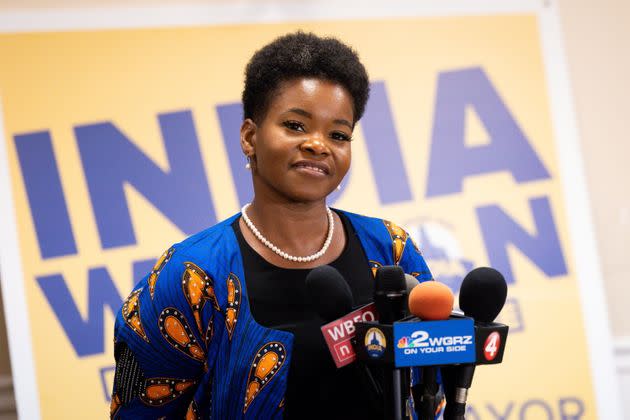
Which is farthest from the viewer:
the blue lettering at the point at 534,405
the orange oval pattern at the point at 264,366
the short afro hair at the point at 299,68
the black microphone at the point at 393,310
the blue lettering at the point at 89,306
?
the blue lettering at the point at 534,405

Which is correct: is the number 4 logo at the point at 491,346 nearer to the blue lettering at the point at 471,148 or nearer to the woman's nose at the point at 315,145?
the woman's nose at the point at 315,145

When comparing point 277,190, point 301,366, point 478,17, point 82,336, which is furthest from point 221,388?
point 478,17

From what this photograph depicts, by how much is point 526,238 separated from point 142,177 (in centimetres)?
131

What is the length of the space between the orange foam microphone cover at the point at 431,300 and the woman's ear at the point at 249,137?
0.50 meters

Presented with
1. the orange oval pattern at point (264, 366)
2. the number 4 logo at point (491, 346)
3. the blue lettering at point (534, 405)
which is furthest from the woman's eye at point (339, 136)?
the blue lettering at point (534, 405)

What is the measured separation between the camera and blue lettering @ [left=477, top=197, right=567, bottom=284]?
2.88m

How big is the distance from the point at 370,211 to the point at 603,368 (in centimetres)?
94

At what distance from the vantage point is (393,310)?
3.57 ft

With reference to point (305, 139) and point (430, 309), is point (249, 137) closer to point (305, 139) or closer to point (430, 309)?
point (305, 139)

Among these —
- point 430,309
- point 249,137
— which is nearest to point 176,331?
point 249,137

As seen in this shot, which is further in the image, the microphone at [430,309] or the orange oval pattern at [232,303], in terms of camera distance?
the orange oval pattern at [232,303]

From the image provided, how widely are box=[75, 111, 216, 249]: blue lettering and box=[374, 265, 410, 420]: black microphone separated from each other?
1702mm

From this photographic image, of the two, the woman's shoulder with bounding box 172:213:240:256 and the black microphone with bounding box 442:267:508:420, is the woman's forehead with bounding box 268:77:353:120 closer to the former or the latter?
the woman's shoulder with bounding box 172:213:240:256

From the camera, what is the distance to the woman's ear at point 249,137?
4.81ft
